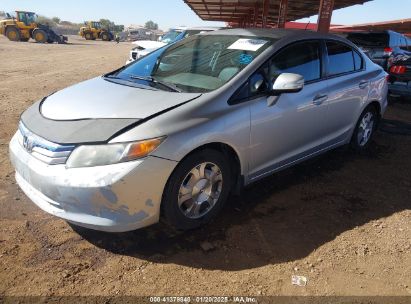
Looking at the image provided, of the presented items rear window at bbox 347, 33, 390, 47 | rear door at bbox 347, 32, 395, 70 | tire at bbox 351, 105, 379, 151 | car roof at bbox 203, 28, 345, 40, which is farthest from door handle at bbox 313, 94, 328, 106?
rear window at bbox 347, 33, 390, 47

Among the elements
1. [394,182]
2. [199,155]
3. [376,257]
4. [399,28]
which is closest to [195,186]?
[199,155]

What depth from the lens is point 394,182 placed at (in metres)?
4.44

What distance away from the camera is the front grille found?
274cm

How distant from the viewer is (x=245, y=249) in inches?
121

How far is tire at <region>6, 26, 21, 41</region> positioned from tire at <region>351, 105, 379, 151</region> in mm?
34539

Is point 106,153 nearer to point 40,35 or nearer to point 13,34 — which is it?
point 40,35

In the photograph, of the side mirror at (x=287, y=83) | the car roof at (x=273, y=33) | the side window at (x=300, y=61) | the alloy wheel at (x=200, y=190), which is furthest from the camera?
the car roof at (x=273, y=33)

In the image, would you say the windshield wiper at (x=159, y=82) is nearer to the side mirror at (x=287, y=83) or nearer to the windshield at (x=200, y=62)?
the windshield at (x=200, y=62)

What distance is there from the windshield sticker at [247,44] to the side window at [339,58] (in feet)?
3.19

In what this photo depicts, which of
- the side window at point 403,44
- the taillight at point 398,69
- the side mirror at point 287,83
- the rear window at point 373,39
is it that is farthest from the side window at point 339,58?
the side window at point 403,44

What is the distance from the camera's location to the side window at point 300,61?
12.1 ft

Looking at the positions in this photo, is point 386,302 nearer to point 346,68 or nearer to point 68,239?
point 68,239

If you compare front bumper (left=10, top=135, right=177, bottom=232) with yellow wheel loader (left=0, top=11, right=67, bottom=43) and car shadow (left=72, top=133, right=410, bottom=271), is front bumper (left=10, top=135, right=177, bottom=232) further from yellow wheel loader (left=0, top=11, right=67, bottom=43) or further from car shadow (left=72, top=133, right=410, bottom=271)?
yellow wheel loader (left=0, top=11, right=67, bottom=43)

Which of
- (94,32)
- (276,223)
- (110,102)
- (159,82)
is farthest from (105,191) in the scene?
(94,32)
